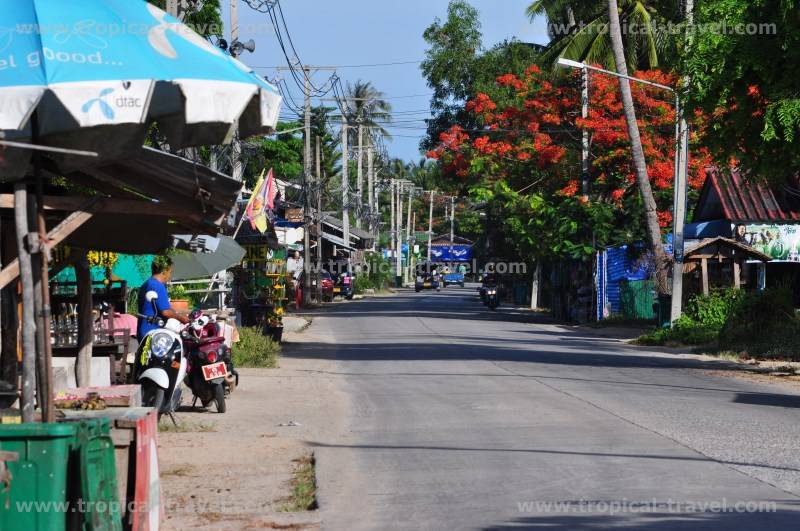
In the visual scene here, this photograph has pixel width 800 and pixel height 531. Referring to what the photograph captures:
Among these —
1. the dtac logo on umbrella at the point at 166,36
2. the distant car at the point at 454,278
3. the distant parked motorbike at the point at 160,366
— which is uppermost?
the dtac logo on umbrella at the point at 166,36

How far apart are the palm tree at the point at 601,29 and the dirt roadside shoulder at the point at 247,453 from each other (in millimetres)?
27187

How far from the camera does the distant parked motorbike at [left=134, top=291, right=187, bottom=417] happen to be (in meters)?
12.8

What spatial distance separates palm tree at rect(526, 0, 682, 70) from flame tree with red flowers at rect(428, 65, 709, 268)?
1.66 metres

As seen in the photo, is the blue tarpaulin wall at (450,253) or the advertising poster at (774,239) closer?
the advertising poster at (774,239)

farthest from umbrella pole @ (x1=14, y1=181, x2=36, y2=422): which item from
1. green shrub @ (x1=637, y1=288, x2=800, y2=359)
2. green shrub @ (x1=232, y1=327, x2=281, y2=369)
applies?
green shrub @ (x1=637, y1=288, x2=800, y2=359)

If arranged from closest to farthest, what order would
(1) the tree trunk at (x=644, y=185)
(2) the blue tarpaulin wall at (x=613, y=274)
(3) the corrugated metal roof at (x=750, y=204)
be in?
1. (1) the tree trunk at (x=644, y=185)
2. (3) the corrugated metal roof at (x=750, y=204)
3. (2) the blue tarpaulin wall at (x=613, y=274)

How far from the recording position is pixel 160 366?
→ 1283 cm

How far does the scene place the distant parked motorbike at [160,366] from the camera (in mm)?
12750

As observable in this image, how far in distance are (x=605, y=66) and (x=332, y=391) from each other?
28.5m

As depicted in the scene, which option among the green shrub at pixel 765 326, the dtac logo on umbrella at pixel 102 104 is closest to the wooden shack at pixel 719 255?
the green shrub at pixel 765 326

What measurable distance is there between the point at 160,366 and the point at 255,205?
11.5 meters

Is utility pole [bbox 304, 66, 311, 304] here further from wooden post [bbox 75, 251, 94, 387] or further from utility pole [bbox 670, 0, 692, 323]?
wooden post [bbox 75, 251, 94, 387]

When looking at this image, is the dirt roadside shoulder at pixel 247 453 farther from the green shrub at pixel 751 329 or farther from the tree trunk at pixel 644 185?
the tree trunk at pixel 644 185

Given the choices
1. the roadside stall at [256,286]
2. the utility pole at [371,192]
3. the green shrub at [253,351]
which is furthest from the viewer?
the utility pole at [371,192]
